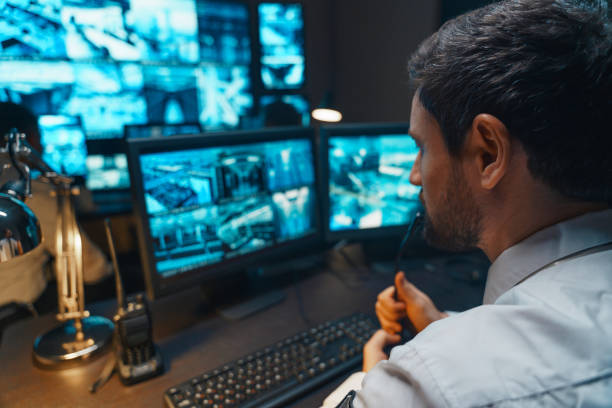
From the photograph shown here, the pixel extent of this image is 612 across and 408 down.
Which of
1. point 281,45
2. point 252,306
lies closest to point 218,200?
point 252,306

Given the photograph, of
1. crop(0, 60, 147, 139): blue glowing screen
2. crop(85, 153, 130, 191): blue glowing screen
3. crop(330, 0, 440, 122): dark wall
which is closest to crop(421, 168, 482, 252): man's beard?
crop(330, 0, 440, 122): dark wall

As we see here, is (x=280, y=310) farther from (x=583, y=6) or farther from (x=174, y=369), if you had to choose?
(x=583, y=6)

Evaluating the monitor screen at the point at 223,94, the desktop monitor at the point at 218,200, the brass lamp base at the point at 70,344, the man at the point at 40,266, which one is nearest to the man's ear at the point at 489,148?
the desktop monitor at the point at 218,200

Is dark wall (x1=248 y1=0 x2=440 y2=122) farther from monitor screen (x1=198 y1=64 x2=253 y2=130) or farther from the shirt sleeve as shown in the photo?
the shirt sleeve

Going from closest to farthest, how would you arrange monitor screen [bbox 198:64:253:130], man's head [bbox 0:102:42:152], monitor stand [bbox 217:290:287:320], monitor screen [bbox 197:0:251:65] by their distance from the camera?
monitor stand [bbox 217:290:287:320] → man's head [bbox 0:102:42:152] → monitor screen [bbox 197:0:251:65] → monitor screen [bbox 198:64:253:130]

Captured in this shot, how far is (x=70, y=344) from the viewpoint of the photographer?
96cm

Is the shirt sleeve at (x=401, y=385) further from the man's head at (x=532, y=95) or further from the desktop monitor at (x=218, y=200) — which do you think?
the desktop monitor at (x=218, y=200)

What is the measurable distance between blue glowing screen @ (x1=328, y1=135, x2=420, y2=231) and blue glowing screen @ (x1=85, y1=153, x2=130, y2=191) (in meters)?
A: 2.09

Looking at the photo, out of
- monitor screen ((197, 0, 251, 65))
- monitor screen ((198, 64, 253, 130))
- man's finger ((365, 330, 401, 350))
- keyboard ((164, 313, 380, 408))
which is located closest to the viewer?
keyboard ((164, 313, 380, 408))

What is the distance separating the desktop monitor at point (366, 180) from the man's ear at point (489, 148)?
0.72 m

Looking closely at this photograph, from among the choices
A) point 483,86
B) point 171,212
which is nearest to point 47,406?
point 171,212

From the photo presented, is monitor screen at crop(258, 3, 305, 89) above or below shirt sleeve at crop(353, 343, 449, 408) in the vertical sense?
above

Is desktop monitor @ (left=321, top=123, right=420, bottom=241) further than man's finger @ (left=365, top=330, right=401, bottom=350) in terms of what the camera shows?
Yes

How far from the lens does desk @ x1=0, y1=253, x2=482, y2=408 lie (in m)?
0.82
